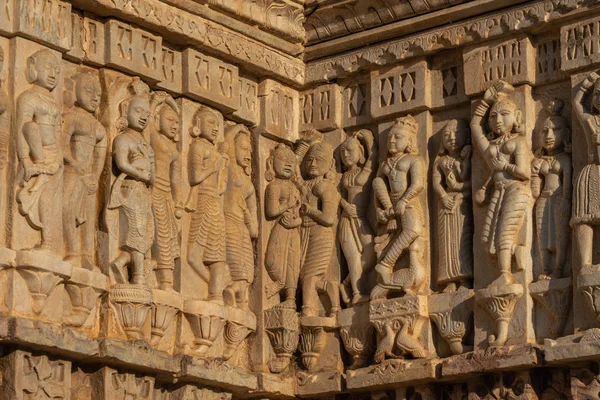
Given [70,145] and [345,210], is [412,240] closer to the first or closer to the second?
[345,210]

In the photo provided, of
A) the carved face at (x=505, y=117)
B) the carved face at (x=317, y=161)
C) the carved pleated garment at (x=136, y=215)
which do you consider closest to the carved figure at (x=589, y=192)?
the carved face at (x=505, y=117)

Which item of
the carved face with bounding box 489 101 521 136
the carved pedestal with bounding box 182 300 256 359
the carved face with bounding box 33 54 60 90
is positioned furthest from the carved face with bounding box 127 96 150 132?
the carved face with bounding box 489 101 521 136

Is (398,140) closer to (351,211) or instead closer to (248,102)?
(351,211)

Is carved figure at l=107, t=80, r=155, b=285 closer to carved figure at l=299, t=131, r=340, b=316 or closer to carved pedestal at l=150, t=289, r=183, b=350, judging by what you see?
carved pedestal at l=150, t=289, r=183, b=350

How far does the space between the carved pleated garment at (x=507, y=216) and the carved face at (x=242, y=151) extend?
7.94ft

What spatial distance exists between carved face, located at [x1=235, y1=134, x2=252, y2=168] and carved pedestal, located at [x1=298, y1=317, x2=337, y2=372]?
4.90ft

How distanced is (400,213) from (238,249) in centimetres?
146

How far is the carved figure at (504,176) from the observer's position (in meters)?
15.5

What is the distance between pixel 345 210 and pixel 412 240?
0.93 meters

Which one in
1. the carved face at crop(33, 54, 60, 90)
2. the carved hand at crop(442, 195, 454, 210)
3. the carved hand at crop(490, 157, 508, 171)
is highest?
the carved face at crop(33, 54, 60, 90)

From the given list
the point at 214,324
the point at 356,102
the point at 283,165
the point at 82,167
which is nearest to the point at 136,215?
the point at 82,167

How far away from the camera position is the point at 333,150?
17.1 metres

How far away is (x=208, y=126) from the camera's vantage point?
1623 cm

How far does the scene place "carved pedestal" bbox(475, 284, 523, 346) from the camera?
50.3 feet
